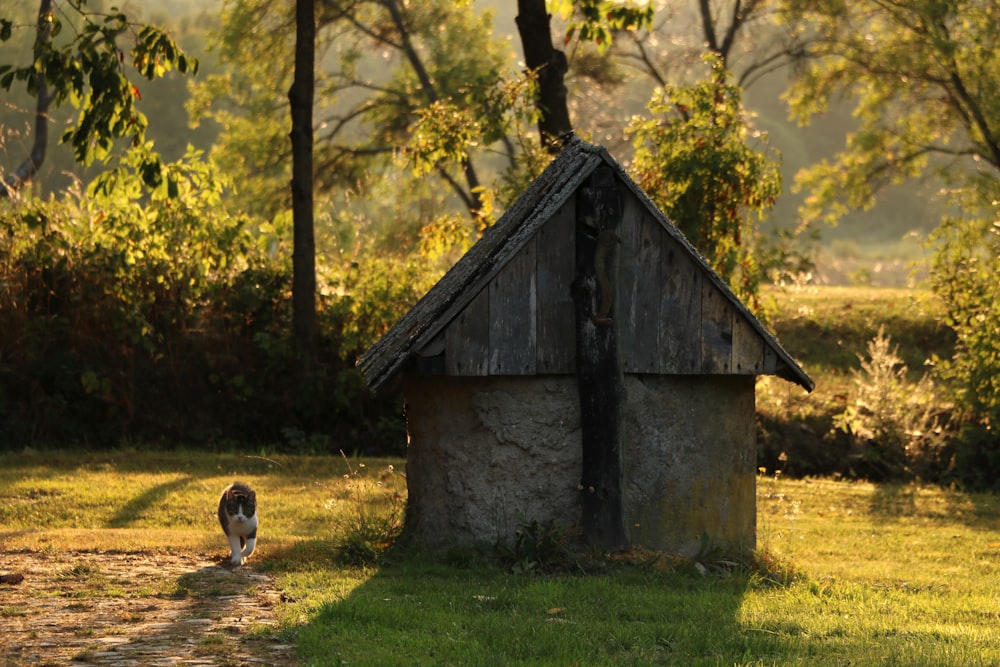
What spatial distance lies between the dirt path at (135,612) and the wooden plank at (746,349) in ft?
13.8

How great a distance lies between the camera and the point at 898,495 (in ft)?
57.6

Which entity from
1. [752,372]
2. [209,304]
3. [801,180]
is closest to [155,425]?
[209,304]

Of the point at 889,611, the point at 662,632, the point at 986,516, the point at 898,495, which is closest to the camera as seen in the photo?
the point at 662,632

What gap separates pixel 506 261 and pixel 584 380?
1131 millimetres

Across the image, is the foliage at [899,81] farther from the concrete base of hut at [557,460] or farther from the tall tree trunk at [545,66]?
the concrete base of hut at [557,460]

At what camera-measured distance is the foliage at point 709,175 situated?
1766 centimetres

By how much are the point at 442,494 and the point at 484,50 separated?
2279cm

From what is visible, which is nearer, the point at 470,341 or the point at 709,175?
the point at 470,341

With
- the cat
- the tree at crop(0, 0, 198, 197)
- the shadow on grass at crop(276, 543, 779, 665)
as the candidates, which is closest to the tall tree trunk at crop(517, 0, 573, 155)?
the tree at crop(0, 0, 198, 197)

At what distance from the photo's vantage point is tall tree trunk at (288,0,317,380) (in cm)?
1880

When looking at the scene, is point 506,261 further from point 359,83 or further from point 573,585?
point 359,83

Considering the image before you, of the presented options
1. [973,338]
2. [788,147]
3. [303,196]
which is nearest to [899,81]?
[973,338]

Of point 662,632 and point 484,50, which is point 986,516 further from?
point 484,50

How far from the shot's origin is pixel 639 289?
35.5 feet
